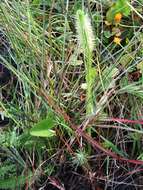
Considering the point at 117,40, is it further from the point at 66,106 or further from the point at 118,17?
the point at 66,106

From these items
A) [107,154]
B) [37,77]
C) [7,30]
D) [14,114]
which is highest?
[7,30]

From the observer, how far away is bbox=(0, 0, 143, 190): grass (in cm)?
A: 132

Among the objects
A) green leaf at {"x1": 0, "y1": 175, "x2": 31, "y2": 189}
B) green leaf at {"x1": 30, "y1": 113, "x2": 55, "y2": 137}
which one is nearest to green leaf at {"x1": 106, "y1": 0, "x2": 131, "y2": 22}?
green leaf at {"x1": 30, "y1": 113, "x2": 55, "y2": 137}

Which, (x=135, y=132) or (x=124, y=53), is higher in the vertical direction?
(x=124, y=53)

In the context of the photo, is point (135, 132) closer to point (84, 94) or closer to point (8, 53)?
point (84, 94)

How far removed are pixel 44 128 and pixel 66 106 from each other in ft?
0.45

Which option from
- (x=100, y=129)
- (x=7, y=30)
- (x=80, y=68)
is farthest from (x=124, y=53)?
(x=7, y=30)

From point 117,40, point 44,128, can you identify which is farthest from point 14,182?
point 117,40

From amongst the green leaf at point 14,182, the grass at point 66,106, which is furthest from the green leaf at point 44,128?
the green leaf at point 14,182

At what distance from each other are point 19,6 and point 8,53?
0.15 metres

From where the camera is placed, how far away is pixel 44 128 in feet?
4.18

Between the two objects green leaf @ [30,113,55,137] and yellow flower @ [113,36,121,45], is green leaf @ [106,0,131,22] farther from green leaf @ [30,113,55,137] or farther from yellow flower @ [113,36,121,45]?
green leaf @ [30,113,55,137]

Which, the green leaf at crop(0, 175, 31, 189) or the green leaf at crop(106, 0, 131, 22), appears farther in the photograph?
the green leaf at crop(106, 0, 131, 22)

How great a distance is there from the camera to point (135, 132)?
134cm
